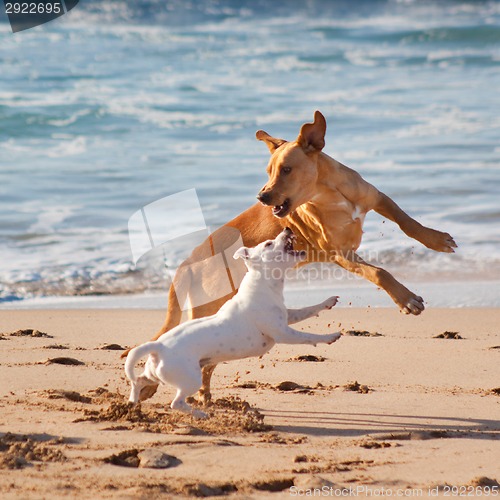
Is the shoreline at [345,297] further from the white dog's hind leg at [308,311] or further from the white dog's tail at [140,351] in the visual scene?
the white dog's tail at [140,351]

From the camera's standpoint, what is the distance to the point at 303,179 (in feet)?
22.4

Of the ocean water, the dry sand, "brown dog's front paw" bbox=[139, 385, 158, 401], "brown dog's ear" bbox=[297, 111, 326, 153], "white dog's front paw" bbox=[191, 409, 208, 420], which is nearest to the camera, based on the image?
the dry sand

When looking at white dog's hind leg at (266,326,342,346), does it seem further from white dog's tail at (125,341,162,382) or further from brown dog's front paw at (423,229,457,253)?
brown dog's front paw at (423,229,457,253)

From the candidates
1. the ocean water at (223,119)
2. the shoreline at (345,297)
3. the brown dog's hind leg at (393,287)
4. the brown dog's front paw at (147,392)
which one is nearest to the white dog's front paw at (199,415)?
the brown dog's front paw at (147,392)

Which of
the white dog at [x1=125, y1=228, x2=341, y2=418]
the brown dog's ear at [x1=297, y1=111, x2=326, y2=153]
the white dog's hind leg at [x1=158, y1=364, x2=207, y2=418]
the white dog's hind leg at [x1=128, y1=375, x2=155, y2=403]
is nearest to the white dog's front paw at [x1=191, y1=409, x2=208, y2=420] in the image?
the white dog at [x1=125, y1=228, x2=341, y2=418]

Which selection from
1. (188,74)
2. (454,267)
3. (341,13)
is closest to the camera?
(454,267)

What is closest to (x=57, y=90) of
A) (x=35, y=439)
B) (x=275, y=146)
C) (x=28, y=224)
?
(x=28, y=224)

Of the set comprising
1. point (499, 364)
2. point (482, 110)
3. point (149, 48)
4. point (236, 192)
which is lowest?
point (499, 364)

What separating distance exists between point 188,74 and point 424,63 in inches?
297

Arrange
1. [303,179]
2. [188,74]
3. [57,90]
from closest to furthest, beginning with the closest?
[303,179], [57,90], [188,74]

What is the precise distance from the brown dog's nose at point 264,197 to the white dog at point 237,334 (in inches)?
22.6

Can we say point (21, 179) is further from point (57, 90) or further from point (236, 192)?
point (57, 90)

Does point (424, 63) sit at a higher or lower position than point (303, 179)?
higher

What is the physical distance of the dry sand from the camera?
191 inches
